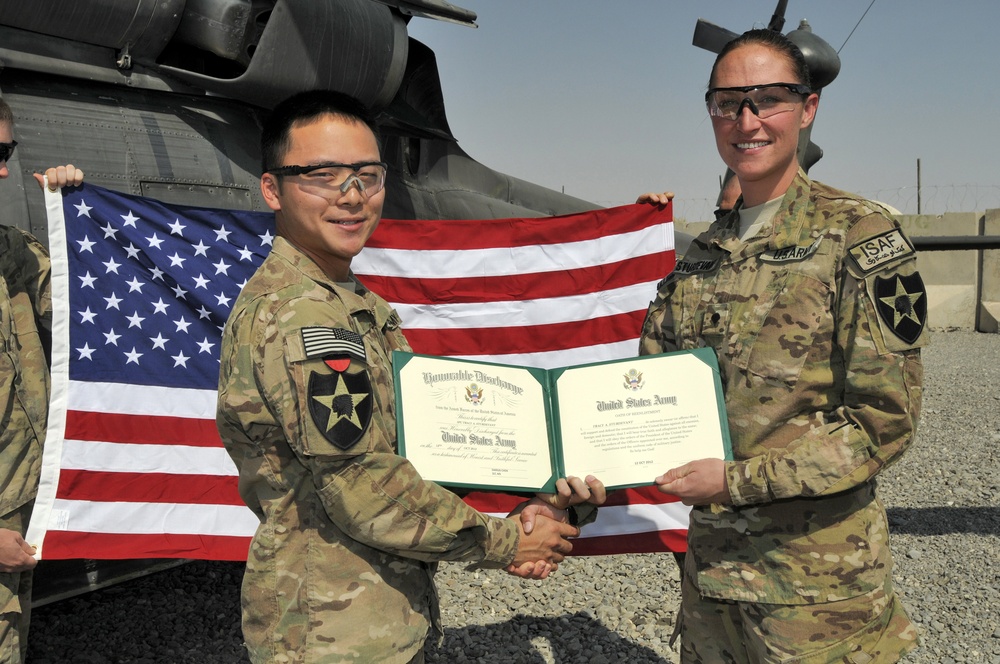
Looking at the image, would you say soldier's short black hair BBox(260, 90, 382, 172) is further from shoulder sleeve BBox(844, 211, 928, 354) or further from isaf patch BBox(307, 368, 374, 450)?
shoulder sleeve BBox(844, 211, 928, 354)

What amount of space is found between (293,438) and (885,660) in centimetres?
165

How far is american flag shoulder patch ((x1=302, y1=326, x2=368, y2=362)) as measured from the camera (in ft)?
6.12

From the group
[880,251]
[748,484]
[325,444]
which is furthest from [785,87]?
[325,444]

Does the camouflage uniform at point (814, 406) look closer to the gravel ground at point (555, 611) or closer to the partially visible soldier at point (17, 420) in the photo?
the gravel ground at point (555, 611)

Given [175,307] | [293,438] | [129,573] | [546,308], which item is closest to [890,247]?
[293,438]

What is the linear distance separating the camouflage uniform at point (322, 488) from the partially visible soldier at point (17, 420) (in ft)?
3.87

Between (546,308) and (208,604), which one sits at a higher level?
(546,308)

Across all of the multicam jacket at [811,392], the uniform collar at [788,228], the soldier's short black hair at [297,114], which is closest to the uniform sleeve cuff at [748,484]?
the multicam jacket at [811,392]

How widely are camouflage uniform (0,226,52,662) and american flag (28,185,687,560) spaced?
0.36 metres

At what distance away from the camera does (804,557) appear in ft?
7.15

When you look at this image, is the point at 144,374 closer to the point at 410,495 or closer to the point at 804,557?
the point at 410,495

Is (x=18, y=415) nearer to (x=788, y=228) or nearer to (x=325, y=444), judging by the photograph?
(x=325, y=444)

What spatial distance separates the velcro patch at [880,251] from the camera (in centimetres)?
209

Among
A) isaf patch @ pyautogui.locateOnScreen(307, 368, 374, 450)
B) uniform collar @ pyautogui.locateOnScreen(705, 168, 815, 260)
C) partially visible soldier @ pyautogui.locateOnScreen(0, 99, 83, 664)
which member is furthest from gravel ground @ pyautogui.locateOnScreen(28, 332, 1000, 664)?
isaf patch @ pyautogui.locateOnScreen(307, 368, 374, 450)
